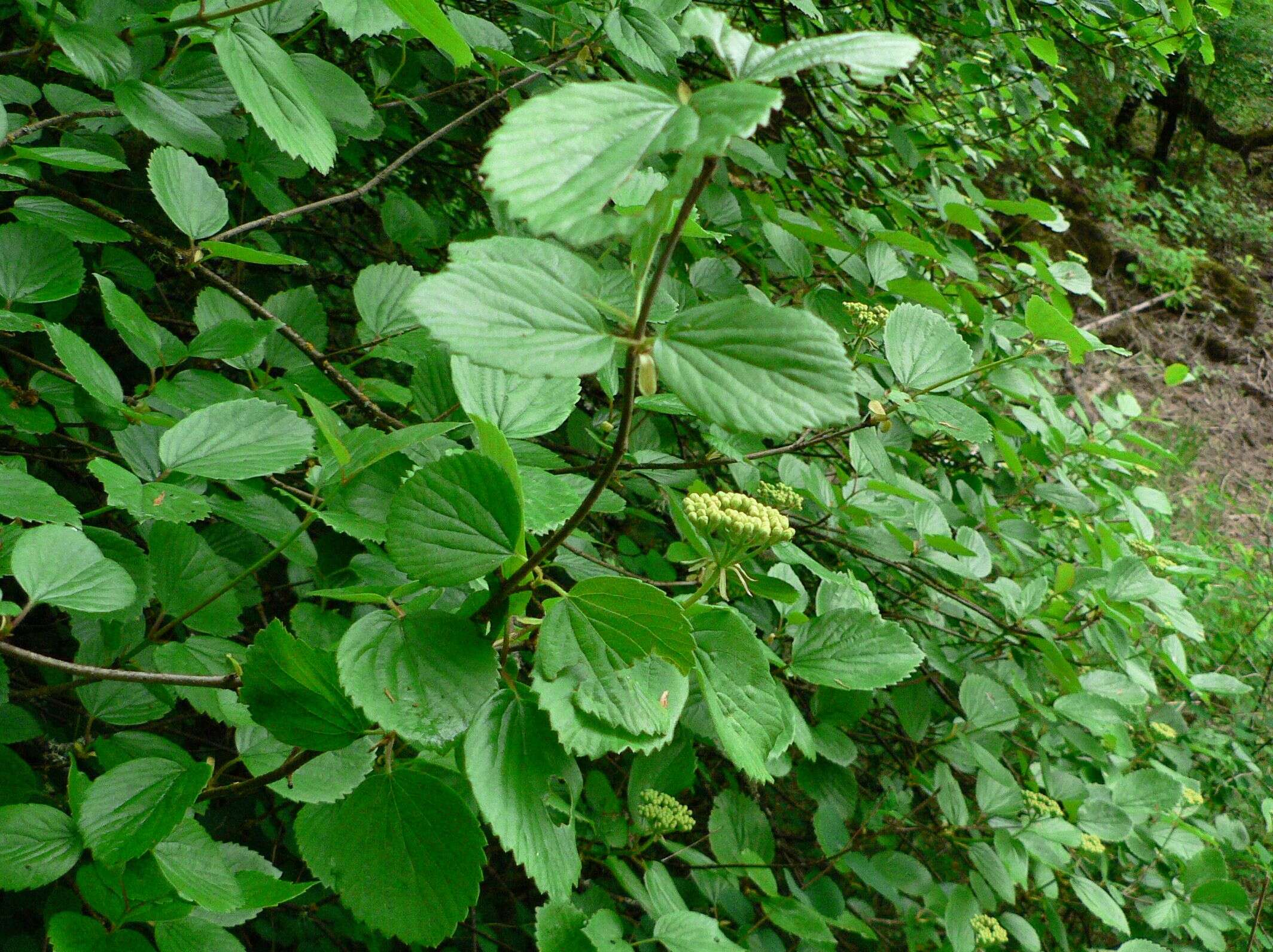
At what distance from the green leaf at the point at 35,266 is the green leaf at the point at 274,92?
0.96ft

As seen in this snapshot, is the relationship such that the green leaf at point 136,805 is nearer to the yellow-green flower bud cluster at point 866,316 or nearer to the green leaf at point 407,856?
the green leaf at point 407,856

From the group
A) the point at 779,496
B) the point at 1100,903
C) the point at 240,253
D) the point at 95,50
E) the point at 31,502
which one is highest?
the point at 95,50

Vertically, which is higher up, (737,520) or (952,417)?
(737,520)

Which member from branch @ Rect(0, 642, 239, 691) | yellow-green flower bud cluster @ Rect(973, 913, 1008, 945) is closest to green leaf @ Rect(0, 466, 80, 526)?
branch @ Rect(0, 642, 239, 691)

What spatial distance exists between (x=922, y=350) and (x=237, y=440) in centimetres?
71

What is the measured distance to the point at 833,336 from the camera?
36 cm

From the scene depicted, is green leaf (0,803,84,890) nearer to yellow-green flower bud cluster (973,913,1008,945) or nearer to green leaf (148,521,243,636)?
green leaf (148,521,243,636)

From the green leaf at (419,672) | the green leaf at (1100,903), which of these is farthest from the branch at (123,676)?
the green leaf at (1100,903)

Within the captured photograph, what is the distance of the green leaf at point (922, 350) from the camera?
3.02ft

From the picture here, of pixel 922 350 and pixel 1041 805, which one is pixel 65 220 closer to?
pixel 922 350

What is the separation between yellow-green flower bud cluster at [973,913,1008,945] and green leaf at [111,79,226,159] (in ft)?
5.32

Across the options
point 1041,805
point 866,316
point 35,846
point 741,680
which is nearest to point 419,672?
point 741,680

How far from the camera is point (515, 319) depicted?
1.25ft

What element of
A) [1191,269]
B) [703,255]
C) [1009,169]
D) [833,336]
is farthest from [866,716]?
[1191,269]
